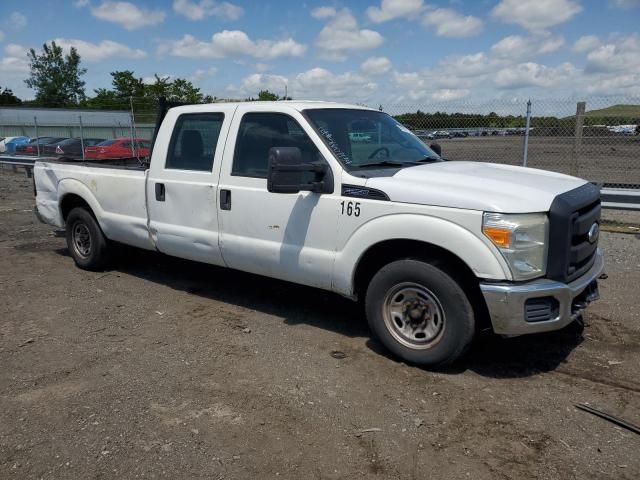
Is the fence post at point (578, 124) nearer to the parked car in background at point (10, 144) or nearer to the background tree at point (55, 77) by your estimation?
the parked car in background at point (10, 144)

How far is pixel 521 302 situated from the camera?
3.57 m

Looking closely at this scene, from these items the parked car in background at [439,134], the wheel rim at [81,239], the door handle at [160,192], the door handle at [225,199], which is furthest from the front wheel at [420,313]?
the parked car in background at [439,134]

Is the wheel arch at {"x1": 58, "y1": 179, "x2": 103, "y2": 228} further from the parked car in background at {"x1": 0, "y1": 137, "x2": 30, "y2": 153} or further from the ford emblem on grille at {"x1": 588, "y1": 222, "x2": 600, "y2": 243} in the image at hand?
the parked car in background at {"x1": 0, "y1": 137, "x2": 30, "y2": 153}

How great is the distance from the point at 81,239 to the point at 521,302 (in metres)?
5.30

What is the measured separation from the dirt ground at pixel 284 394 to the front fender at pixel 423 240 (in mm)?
724

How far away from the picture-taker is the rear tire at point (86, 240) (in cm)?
649

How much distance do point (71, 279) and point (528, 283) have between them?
507 centimetres

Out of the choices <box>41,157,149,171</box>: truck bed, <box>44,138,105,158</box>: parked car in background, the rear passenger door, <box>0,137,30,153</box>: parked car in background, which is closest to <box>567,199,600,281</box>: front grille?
the rear passenger door

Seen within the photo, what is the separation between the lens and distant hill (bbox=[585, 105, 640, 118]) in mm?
9434

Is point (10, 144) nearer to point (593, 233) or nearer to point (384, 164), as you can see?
point (384, 164)

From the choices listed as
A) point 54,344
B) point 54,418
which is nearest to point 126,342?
Result: point 54,344

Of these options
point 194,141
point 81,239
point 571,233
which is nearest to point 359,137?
point 194,141

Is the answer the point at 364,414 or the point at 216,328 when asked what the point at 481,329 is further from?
the point at 216,328

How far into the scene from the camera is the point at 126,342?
15.2 feet
